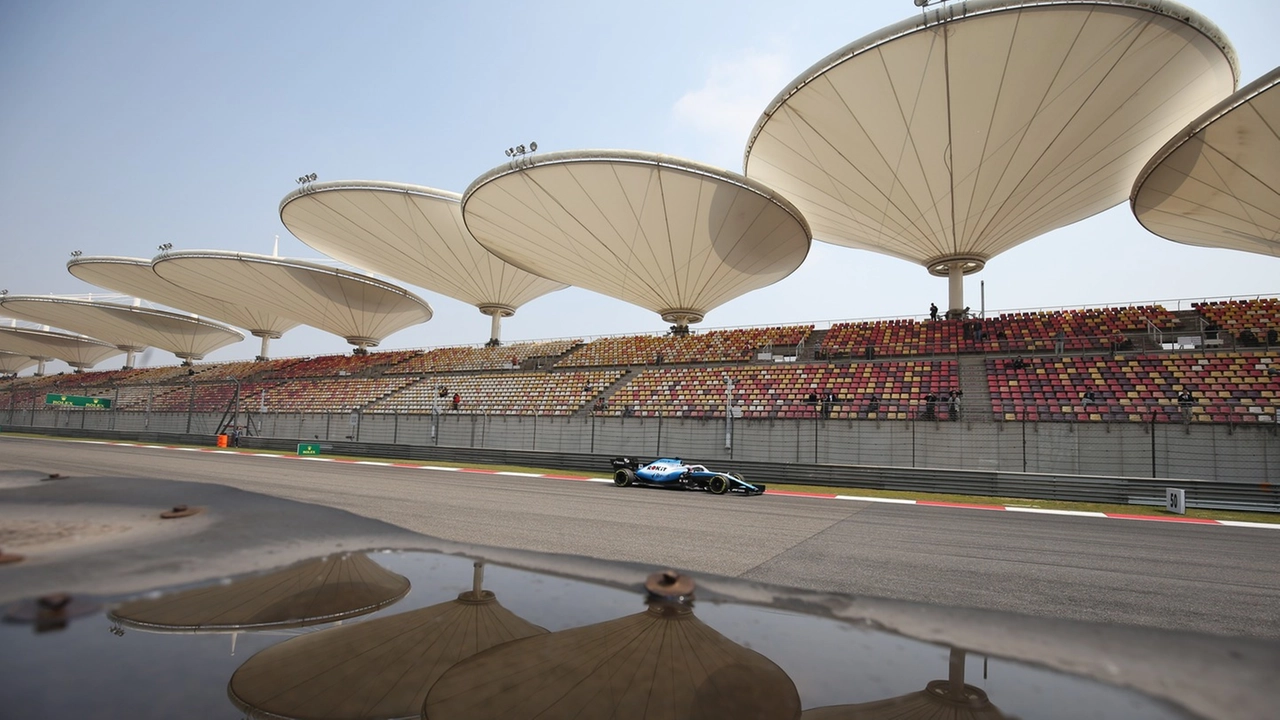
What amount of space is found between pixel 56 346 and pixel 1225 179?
117265 millimetres

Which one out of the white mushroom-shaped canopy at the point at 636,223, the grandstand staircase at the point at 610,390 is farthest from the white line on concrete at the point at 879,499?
the white mushroom-shaped canopy at the point at 636,223

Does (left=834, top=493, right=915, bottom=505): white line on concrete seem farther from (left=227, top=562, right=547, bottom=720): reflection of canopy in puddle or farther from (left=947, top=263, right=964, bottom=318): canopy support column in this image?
(left=947, top=263, right=964, bottom=318): canopy support column

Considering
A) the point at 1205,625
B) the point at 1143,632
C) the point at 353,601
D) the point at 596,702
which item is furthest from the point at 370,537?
the point at 1205,625

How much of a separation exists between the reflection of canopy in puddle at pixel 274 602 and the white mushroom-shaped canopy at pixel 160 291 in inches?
2412

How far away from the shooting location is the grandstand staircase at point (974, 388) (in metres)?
20.0

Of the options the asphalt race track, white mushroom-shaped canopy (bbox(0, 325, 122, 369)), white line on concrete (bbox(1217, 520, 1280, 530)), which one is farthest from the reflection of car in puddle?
white mushroom-shaped canopy (bbox(0, 325, 122, 369))

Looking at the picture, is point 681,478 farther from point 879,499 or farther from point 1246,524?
point 1246,524

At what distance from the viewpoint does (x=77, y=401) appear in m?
49.3

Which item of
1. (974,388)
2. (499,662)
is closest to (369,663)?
(499,662)

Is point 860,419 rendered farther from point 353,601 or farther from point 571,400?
point 353,601

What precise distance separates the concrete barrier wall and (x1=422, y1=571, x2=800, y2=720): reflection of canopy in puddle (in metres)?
19.9

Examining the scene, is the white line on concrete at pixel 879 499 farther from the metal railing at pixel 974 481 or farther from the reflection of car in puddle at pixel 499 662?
the reflection of car in puddle at pixel 499 662

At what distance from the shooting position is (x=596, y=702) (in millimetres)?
1922

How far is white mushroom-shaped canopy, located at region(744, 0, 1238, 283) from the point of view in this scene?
60.7 feet
